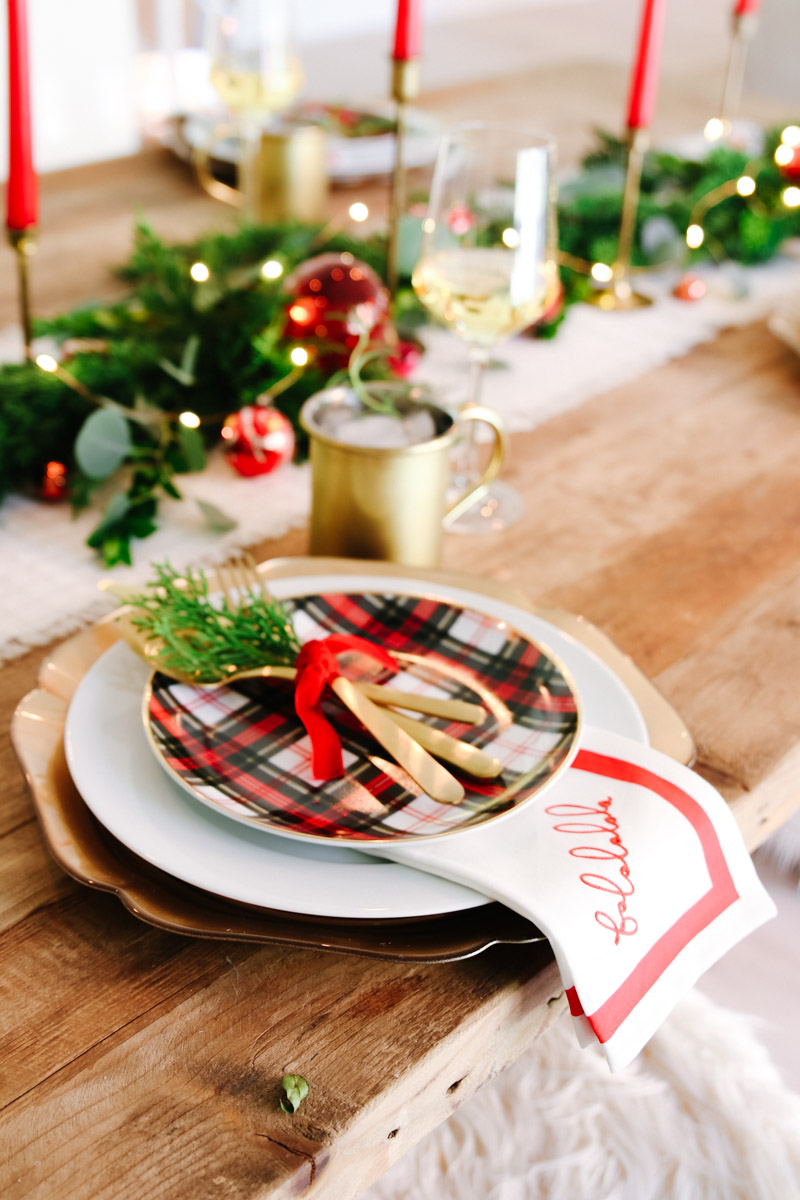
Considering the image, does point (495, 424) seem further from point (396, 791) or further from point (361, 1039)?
point (361, 1039)

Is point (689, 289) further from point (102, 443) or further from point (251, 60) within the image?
point (102, 443)

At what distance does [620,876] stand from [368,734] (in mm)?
144

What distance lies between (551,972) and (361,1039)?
95 mm

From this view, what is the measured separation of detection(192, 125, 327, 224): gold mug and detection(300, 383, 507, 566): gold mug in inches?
24.4

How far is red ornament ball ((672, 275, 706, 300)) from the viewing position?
132 centimetres

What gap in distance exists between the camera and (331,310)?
100 cm

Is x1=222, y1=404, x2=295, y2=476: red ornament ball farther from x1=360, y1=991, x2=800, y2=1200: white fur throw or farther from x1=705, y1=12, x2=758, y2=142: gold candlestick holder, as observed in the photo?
x1=705, y1=12, x2=758, y2=142: gold candlestick holder

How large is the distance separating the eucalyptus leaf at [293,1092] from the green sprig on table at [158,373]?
1.44ft

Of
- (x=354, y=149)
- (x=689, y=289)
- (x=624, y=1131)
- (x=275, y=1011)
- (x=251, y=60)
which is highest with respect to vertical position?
(x=251, y=60)

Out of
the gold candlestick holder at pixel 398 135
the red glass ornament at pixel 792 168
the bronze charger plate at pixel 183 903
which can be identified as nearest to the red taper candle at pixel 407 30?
the gold candlestick holder at pixel 398 135

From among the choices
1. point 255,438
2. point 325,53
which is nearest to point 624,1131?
point 255,438

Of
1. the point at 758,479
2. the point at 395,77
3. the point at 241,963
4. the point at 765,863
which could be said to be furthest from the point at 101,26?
the point at 241,963

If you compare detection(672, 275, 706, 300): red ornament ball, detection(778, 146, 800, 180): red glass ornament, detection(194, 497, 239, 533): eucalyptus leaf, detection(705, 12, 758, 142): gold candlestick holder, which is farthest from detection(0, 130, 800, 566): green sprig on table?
detection(705, 12, 758, 142): gold candlestick holder

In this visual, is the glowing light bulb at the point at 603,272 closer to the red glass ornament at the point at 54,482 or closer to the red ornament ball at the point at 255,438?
the red ornament ball at the point at 255,438
